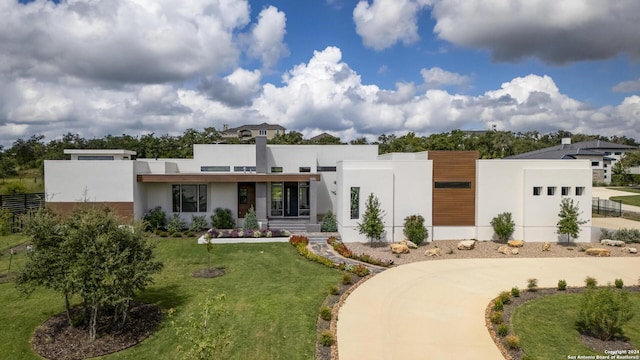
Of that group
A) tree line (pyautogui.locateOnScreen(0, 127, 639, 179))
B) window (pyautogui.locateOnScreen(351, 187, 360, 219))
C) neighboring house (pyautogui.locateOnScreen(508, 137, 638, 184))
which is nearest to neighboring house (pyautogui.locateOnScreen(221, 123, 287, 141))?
tree line (pyautogui.locateOnScreen(0, 127, 639, 179))

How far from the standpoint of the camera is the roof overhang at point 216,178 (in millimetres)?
22828

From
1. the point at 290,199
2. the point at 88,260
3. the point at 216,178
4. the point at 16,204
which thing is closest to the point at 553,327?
the point at 88,260

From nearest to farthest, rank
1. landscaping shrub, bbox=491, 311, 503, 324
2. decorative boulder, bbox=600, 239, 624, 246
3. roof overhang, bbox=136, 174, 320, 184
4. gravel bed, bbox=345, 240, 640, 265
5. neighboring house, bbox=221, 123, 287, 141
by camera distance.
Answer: landscaping shrub, bbox=491, 311, 503, 324 → gravel bed, bbox=345, 240, 640, 265 → decorative boulder, bbox=600, 239, 624, 246 → roof overhang, bbox=136, 174, 320, 184 → neighboring house, bbox=221, 123, 287, 141

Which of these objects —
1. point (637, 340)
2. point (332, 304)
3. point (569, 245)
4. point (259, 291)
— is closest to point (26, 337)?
point (259, 291)

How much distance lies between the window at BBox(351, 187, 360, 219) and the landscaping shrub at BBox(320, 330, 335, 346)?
460 inches

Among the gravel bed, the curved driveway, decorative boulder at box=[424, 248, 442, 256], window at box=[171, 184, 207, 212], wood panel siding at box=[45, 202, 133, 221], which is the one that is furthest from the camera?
window at box=[171, 184, 207, 212]

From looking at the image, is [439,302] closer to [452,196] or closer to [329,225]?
[452,196]

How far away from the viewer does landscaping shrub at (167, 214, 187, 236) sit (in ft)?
74.9

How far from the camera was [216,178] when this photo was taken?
23266mm

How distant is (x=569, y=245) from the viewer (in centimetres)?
2103

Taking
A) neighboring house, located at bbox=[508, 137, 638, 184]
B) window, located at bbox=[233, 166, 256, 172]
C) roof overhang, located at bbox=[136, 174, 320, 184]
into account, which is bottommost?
roof overhang, located at bbox=[136, 174, 320, 184]

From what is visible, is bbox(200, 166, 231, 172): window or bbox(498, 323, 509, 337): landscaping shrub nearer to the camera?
bbox(498, 323, 509, 337): landscaping shrub

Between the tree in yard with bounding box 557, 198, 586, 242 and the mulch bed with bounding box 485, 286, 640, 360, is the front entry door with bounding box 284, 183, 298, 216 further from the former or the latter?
the tree in yard with bounding box 557, 198, 586, 242

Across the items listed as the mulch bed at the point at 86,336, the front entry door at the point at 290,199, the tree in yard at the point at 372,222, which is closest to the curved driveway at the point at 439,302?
the tree in yard at the point at 372,222
